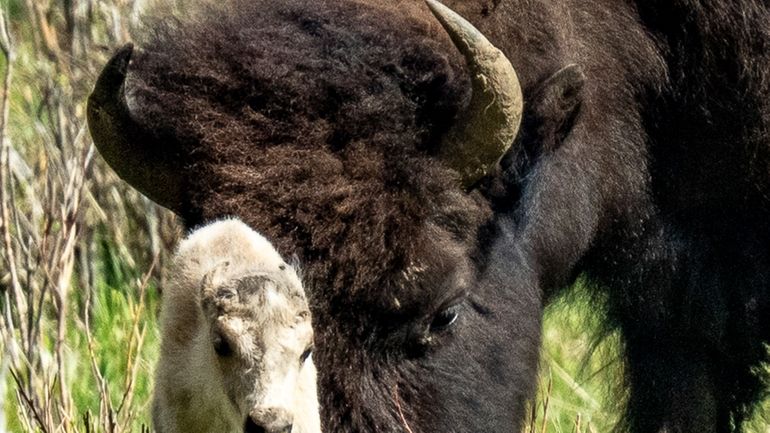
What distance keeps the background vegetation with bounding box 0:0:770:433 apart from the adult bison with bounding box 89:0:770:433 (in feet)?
1.73

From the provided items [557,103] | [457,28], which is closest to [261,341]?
[457,28]

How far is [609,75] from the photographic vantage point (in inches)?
181

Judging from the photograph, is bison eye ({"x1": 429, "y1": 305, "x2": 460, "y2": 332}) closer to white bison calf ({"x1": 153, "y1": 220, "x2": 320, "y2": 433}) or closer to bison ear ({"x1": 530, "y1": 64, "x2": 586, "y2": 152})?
bison ear ({"x1": 530, "y1": 64, "x2": 586, "y2": 152})

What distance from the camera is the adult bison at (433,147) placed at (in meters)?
3.54

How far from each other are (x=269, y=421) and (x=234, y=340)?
0.18 meters

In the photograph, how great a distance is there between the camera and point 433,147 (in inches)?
148

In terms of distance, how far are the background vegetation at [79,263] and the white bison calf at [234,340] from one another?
1.15 m

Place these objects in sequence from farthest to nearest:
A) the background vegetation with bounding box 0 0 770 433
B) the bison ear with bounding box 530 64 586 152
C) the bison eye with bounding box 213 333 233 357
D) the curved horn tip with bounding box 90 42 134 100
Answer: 1. the background vegetation with bounding box 0 0 770 433
2. the bison ear with bounding box 530 64 586 152
3. the curved horn tip with bounding box 90 42 134 100
4. the bison eye with bounding box 213 333 233 357

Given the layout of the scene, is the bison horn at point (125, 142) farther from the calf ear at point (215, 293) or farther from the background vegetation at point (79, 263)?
the calf ear at point (215, 293)

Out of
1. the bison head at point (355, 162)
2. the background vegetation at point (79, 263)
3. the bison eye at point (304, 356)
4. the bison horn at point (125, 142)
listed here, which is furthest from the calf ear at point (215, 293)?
the background vegetation at point (79, 263)

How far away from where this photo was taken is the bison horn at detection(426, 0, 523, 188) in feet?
12.3

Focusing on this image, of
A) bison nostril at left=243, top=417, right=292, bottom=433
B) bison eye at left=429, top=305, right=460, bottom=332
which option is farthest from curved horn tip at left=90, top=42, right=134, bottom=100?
bison nostril at left=243, top=417, right=292, bottom=433

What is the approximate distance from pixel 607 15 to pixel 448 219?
1180mm

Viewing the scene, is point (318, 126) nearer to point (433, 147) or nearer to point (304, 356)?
point (433, 147)
